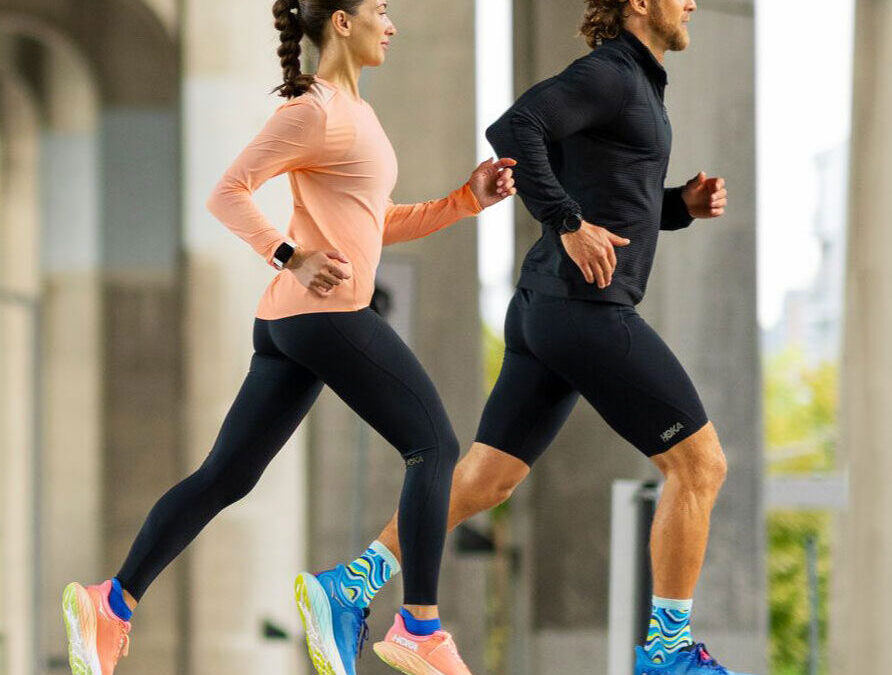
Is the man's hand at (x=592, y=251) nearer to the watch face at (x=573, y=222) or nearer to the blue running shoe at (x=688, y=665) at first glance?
the watch face at (x=573, y=222)

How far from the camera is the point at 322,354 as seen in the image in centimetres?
288

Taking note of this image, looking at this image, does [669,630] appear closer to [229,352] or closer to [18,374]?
[229,352]

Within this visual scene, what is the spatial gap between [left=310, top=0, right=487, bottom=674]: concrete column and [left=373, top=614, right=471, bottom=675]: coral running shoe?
3.31 meters

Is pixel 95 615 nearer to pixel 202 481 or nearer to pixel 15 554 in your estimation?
pixel 202 481

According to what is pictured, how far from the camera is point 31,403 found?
8.87 metres

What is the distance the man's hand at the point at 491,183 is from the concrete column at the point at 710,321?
2.52 metres

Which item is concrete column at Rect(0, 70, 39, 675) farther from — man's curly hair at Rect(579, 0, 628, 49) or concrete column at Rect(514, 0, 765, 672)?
man's curly hair at Rect(579, 0, 628, 49)

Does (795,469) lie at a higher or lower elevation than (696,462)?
lower

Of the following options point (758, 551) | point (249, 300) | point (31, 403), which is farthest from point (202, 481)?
point (31, 403)

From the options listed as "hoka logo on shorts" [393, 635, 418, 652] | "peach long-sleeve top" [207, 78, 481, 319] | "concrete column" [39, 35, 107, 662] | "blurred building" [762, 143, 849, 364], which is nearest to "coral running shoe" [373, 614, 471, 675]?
"hoka logo on shorts" [393, 635, 418, 652]

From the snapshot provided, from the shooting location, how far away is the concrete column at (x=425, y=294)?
6625 millimetres

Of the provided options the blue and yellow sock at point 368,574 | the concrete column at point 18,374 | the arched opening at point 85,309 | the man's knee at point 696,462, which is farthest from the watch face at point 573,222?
the concrete column at point 18,374

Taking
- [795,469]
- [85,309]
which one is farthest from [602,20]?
[795,469]

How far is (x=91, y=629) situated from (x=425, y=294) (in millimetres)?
4182
